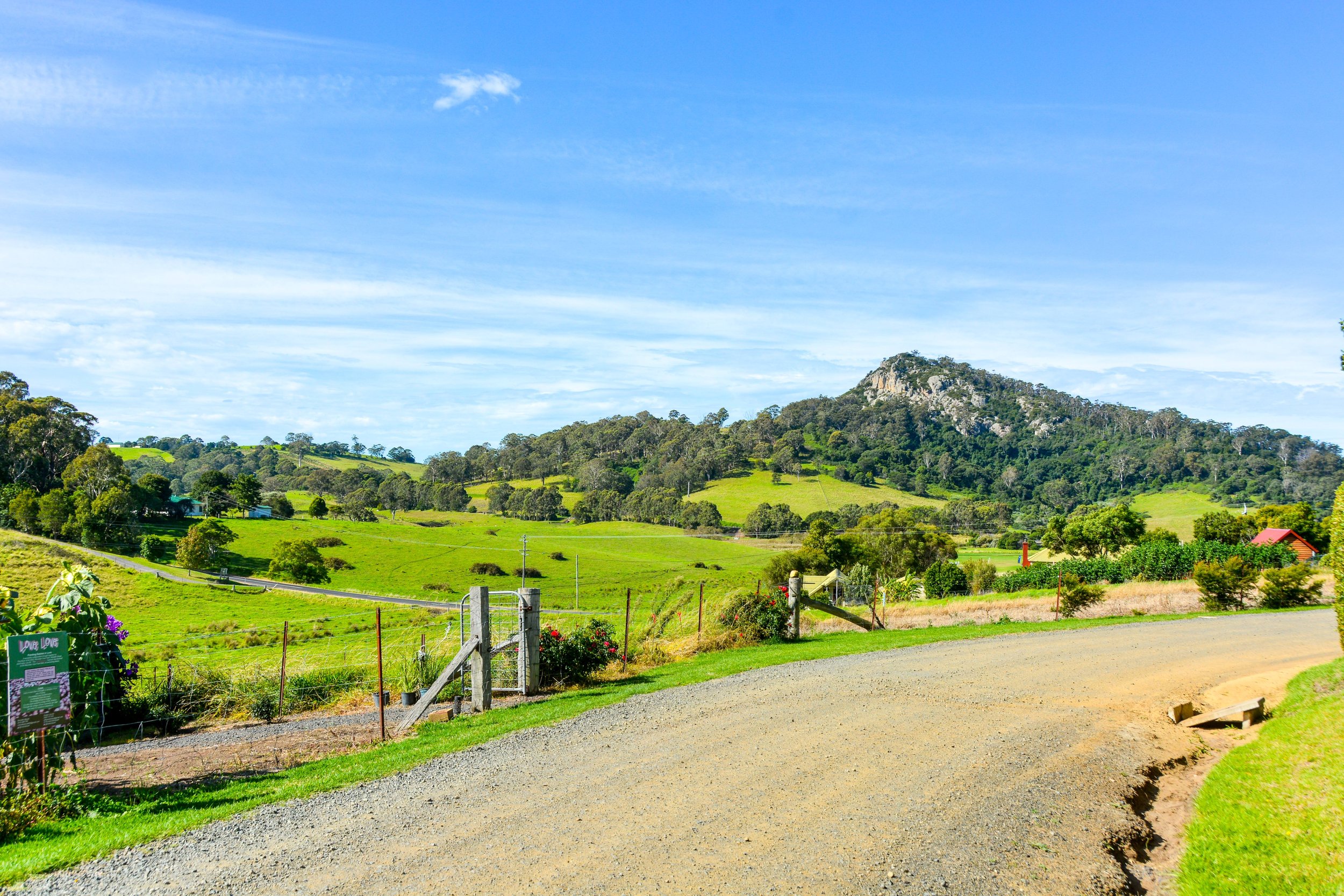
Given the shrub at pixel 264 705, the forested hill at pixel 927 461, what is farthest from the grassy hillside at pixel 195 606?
the forested hill at pixel 927 461

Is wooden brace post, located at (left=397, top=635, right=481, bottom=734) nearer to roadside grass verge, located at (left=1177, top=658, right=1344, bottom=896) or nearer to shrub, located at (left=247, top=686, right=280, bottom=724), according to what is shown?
shrub, located at (left=247, top=686, right=280, bottom=724)

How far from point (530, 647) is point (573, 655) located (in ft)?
4.03

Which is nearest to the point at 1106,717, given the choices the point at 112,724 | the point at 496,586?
the point at 112,724

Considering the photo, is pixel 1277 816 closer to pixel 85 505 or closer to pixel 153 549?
pixel 153 549

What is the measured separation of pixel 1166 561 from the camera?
134 ft

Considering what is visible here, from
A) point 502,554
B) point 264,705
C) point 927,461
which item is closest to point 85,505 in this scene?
point 502,554

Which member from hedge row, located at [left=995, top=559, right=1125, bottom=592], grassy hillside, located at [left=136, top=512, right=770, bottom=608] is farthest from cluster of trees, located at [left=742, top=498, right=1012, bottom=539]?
hedge row, located at [left=995, top=559, right=1125, bottom=592]

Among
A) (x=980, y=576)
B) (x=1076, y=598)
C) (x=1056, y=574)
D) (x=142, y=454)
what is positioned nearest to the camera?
(x=1076, y=598)

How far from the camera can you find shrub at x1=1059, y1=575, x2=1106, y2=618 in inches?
1110

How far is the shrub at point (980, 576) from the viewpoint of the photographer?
54.7 metres

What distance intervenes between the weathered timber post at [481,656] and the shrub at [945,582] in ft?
Result: 147

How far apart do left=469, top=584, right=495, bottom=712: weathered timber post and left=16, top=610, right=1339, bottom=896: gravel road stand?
6.67 feet

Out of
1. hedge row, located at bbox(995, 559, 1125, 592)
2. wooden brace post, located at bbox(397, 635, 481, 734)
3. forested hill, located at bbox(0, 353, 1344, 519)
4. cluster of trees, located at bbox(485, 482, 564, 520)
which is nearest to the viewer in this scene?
wooden brace post, located at bbox(397, 635, 481, 734)

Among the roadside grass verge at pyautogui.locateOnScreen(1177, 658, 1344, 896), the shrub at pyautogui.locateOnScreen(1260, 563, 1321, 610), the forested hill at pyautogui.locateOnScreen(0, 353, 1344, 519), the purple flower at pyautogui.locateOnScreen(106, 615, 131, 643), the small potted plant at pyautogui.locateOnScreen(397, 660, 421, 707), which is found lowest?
the shrub at pyautogui.locateOnScreen(1260, 563, 1321, 610)
